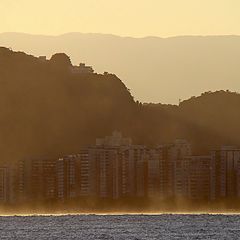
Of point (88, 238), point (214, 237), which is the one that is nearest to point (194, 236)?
point (214, 237)

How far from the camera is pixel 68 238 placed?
5453 inches

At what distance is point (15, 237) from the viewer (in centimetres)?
13912

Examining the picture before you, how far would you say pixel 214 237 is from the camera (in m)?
137

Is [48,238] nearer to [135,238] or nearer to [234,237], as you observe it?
[135,238]

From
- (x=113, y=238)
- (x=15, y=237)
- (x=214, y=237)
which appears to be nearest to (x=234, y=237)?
(x=214, y=237)

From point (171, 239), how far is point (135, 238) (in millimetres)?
3584

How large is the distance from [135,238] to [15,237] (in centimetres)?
1294

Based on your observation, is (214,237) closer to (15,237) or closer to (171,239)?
(171,239)

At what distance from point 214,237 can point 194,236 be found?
3133 millimetres

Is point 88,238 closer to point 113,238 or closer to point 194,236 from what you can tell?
point 113,238

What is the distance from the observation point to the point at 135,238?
443ft

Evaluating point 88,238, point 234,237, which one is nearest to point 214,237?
point 234,237

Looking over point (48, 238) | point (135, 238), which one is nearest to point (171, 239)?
point (135, 238)

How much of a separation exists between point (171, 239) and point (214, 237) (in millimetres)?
5034
